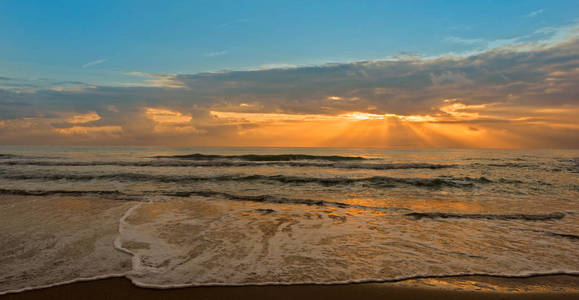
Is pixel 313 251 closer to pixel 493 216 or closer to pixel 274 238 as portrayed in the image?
pixel 274 238

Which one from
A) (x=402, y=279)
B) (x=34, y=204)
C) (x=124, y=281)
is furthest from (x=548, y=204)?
(x=34, y=204)

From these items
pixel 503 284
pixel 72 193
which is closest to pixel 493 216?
pixel 503 284

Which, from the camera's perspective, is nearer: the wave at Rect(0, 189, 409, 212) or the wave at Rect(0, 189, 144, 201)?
the wave at Rect(0, 189, 409, 212)

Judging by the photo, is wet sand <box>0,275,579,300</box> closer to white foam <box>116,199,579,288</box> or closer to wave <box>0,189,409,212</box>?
white foam <box>116,199,579,288</box>

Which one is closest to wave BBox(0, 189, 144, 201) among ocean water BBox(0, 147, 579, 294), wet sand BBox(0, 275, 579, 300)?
ocean water BBox(0, 147, 579, 294)

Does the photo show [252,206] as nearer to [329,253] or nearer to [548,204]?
[329,253]

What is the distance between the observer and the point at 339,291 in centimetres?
399

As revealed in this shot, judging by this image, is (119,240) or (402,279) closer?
(402,279)

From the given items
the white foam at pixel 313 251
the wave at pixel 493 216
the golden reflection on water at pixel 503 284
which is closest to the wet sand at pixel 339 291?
the golden reflection on water at pixel 503 284

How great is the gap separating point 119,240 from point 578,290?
7.85m

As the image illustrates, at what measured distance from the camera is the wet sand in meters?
3.85

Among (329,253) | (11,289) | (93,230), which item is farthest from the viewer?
(93,230)

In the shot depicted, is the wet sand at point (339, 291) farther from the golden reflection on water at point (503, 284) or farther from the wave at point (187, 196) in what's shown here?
the wave at point (187, 196)

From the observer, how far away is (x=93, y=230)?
22.5ft
